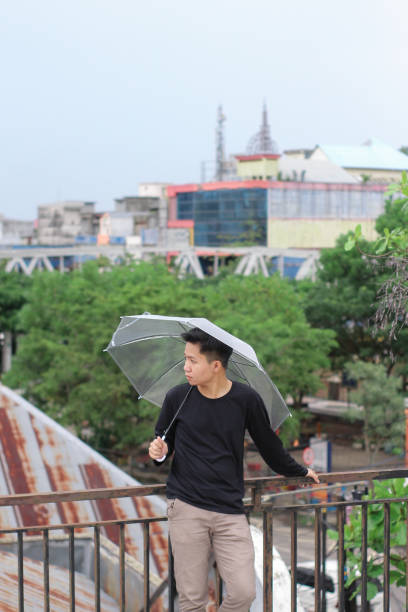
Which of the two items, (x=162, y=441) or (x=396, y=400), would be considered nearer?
(x=162, y=441)

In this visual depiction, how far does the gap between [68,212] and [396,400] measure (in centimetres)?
7993

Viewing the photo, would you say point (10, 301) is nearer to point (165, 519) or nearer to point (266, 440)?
point (165, 519)

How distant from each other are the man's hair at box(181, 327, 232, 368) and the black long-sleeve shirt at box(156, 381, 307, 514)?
0.69 feet

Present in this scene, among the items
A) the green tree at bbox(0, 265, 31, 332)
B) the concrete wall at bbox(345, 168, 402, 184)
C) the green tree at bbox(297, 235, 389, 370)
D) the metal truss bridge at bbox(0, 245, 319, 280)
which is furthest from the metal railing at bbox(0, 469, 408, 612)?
the concrete wall at bbox(345, 168, 402, 184)

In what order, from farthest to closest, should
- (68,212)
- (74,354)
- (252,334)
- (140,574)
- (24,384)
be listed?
(68,212)
(24,384)
(74,354)
(252,334)
(140,574)

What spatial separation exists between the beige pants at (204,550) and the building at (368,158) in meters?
84.4

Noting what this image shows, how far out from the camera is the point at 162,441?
452cm

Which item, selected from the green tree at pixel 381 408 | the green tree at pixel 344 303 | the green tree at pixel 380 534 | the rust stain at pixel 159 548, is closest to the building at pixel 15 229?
the green tree at pixel 344 303

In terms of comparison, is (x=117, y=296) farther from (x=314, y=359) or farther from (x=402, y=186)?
(x=402, y=186)

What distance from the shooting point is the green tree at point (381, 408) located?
29.4m

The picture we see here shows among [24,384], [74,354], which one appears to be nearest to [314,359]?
[74,354]

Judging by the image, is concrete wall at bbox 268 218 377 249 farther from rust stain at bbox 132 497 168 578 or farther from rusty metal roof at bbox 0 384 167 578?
rust stain at bbox 132 497 168 578

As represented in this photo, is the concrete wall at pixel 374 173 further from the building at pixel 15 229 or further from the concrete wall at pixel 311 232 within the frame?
the building at pixel 15 229

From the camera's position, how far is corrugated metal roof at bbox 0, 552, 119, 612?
379 inches
